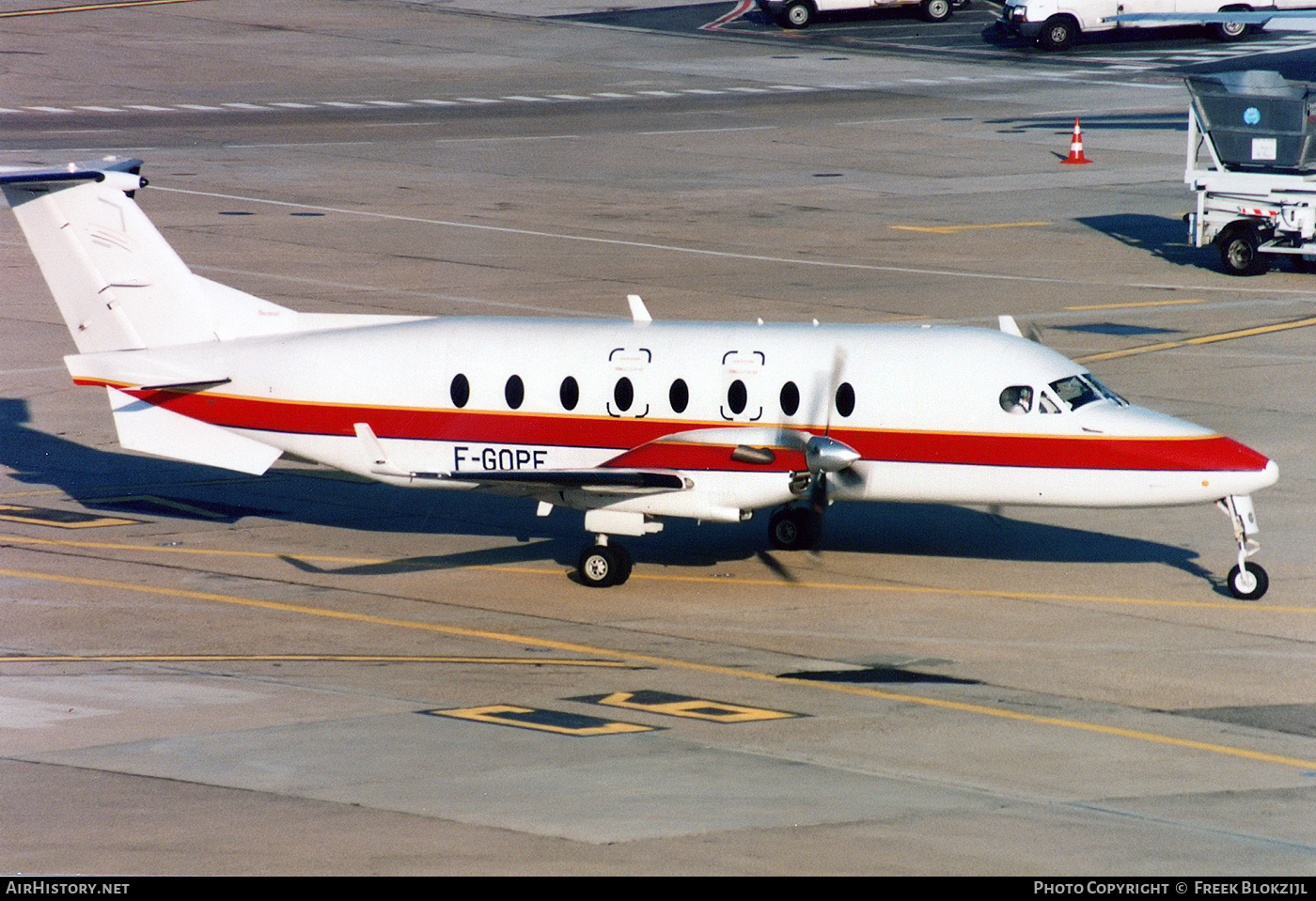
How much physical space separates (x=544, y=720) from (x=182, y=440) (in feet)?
33.1

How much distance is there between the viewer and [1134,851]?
1433 centimetres

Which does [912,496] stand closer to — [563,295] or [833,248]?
[563,295]

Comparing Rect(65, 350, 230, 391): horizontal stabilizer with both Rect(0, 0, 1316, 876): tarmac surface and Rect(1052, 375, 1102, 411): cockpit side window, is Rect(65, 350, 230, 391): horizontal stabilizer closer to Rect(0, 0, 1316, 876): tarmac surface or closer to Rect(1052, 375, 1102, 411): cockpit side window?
Rect(0, 0, 1316, 876): tarmac surface

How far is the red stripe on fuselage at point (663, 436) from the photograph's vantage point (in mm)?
22969

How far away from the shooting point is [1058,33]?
80.2m

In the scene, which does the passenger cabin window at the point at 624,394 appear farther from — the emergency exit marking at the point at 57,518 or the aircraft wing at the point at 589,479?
the emergency exit marking at the point at 57,518

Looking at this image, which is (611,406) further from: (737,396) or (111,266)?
(111,266)

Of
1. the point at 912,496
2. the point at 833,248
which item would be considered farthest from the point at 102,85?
the point at 912,496

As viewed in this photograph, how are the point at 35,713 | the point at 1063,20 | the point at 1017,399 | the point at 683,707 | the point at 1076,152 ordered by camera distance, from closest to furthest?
the point at 35,713 → the point at 683,707 → the point at 1017,399 → the point at 1076,152 → the point at 1063,20

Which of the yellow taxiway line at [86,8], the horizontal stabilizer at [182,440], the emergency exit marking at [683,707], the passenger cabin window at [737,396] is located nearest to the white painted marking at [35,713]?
the emergency exit marking at [683,707]

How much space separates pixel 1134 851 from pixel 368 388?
1425cm

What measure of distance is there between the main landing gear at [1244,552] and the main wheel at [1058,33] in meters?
60.6

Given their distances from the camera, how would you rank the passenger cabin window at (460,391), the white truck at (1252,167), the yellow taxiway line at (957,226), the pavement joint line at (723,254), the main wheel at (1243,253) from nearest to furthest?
the passenger cabin window at (460,391) → the white truck at (1252,167) → the pavement joint line at (723,254) → the main wheel at (1243,253) → the yellow taxiway line at (957,226)

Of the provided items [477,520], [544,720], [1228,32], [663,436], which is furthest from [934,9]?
[544,720]
